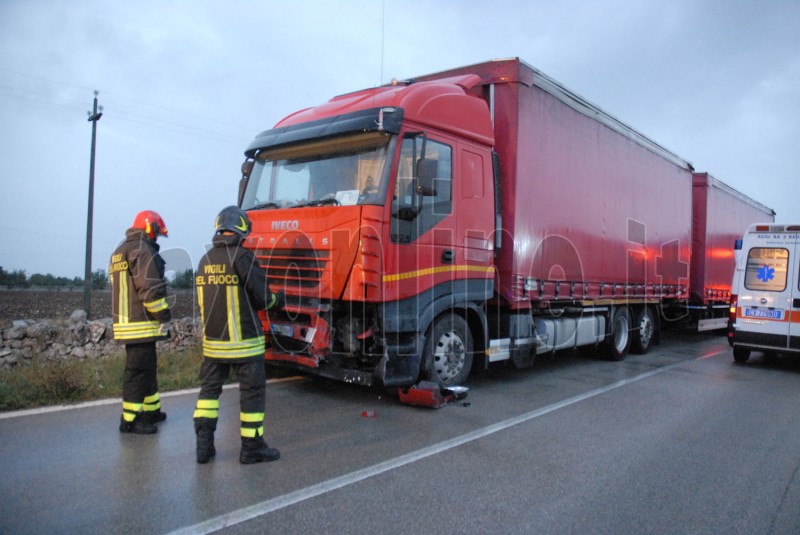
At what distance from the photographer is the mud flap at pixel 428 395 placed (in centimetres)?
572

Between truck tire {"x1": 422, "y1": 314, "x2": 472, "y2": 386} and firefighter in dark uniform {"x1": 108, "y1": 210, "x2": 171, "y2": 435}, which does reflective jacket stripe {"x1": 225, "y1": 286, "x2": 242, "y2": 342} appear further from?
truck tire {"x1": 422, "y1": 314, "x2": 472, "y2": 386}

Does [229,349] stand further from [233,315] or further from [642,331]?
[642,331]

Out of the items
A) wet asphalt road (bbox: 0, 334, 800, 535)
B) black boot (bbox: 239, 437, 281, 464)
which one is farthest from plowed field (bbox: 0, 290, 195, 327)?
black boot (bbox: 239, 437, 281, 464)

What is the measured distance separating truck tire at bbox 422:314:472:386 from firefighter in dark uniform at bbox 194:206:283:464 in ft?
7.36

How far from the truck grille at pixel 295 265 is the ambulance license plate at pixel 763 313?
851 cm

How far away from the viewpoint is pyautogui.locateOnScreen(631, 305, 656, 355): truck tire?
1064 cm

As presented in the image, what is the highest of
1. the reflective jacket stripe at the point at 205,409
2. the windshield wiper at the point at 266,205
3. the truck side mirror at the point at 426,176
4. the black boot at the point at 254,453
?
the truck side mirror at the point at 426,176

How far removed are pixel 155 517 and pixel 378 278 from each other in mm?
2769

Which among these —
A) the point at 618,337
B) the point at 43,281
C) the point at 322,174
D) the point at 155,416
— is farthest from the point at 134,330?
the point at 43,281

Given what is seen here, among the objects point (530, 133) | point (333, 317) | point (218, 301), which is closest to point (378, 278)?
point (333, 317)

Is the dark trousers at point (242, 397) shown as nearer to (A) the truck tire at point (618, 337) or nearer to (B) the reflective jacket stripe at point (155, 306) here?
(B) the reflective jacket stripe at point (155, 306)

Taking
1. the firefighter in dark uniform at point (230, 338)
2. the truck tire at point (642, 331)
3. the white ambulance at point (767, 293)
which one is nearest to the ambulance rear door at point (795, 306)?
the white ambulance at point (767, 293)

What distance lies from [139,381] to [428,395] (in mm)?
2746

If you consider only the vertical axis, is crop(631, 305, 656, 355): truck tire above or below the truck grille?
below
